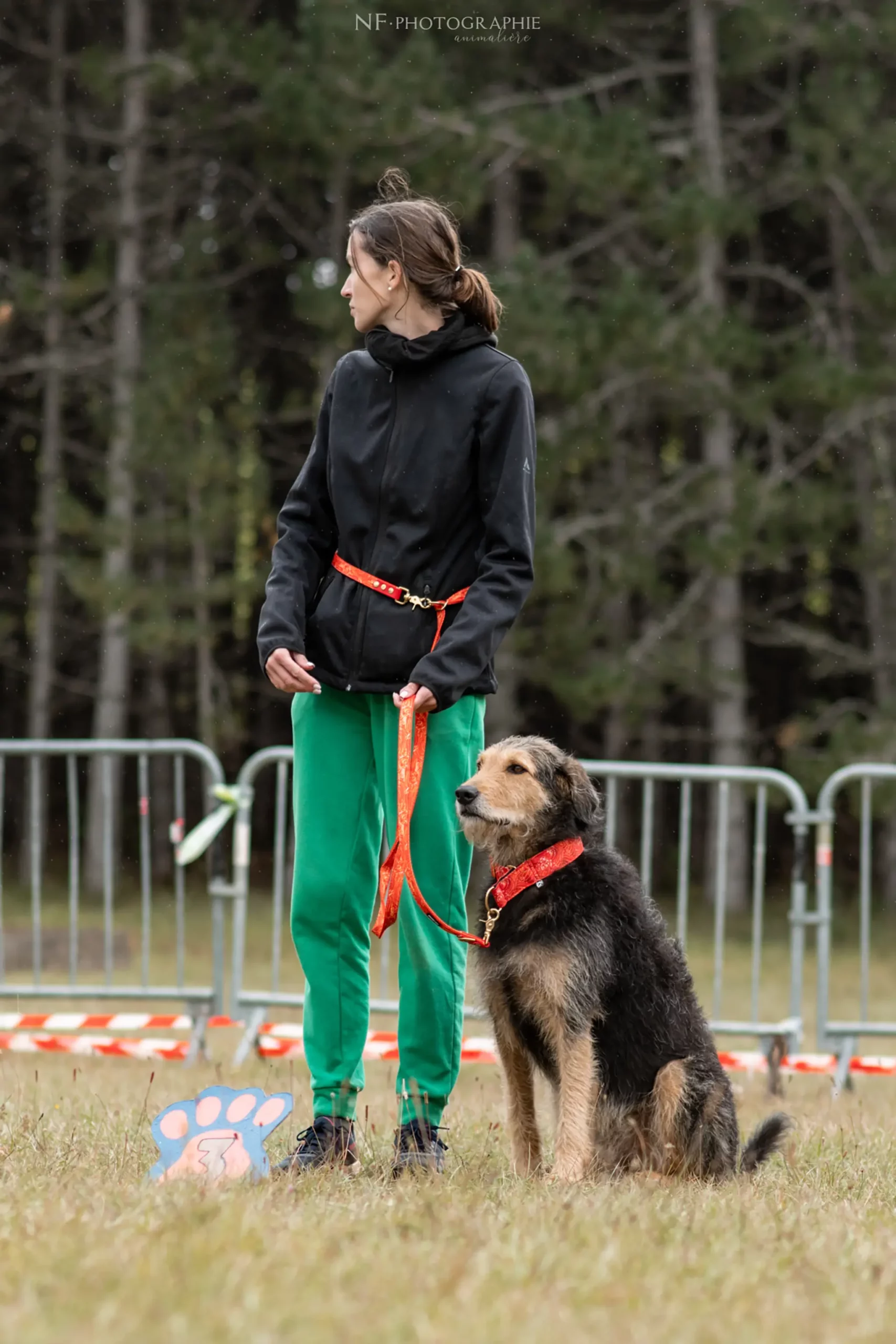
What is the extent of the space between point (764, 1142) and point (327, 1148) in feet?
4.02

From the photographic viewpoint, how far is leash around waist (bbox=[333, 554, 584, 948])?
3.78 meters

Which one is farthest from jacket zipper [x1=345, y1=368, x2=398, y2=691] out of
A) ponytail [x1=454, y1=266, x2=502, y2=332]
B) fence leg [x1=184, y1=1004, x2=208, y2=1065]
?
fence leg [x1=184, y1=1004, x2=208, y2=1065]

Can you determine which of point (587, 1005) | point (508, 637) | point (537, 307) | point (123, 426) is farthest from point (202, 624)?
point (587, 1005)

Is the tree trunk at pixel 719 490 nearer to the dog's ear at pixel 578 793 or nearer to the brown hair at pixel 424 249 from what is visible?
the dog's ear at pixel 578 793

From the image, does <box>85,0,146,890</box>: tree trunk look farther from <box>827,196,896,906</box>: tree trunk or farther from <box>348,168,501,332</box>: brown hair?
<box>348,168,501,332</box>: brown hair

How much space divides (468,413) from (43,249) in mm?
16529

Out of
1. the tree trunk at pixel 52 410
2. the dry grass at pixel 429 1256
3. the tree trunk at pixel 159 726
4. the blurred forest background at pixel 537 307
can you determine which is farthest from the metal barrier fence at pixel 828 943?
the tree trunk at pixel 52 410

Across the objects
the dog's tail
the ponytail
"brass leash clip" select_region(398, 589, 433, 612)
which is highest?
Answer: the ponytail

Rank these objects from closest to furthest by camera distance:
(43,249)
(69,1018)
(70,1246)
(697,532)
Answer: (70,1246) → (69,1018) → (697,532) → (43,249)

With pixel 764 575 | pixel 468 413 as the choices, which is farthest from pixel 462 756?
pixel 764 575

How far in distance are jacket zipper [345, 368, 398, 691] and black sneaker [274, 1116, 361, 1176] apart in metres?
1.09

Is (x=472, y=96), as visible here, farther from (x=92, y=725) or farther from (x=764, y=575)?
(x=92, y=725)

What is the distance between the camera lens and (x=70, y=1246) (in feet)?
9.00

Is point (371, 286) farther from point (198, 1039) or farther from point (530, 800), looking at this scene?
point (198, 1039)
